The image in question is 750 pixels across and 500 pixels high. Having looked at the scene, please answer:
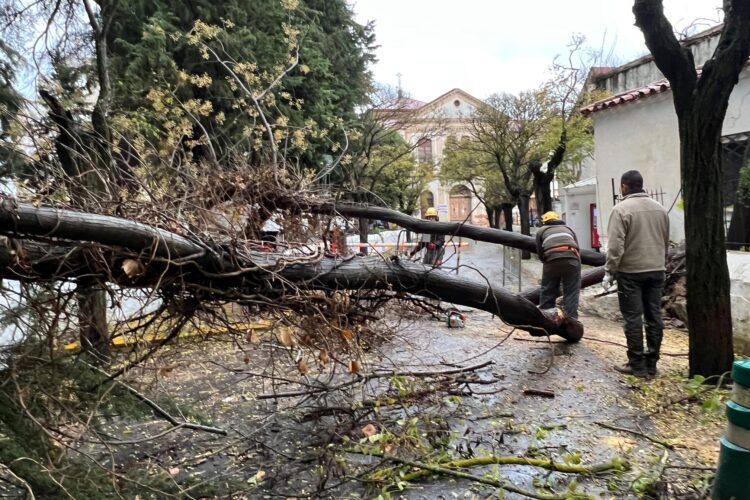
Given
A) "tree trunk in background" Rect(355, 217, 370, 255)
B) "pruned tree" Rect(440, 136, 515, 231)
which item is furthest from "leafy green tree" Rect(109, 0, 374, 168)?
"pruned tree" Rect(440, 136, 515, 231)

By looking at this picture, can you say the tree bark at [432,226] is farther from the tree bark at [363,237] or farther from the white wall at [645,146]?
the white wall at [645,146]

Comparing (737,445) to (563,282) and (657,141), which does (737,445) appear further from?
(657,141)

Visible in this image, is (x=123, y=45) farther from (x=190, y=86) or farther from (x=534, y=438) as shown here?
(x=534, y=438)

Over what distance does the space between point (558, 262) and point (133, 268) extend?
16.0 feet

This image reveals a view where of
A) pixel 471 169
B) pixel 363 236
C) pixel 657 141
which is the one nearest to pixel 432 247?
pixel 363 236

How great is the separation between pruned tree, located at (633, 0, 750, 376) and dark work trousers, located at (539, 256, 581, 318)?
5.25ft

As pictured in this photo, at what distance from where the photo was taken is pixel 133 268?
2.49m

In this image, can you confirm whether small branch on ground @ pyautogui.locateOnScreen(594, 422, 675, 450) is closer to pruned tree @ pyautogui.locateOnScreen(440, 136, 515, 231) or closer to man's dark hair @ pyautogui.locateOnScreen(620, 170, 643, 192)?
man's dark hair @ pyautogui.locateOnScreen(620, 170, 643, 192)

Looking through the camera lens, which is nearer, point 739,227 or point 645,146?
point 739,227

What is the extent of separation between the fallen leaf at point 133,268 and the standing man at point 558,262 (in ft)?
15.6

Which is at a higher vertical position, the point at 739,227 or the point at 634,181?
the point at 634,181

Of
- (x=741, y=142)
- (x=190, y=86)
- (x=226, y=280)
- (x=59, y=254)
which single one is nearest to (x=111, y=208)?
(x=59, y=254)

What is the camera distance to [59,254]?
247 centimetres

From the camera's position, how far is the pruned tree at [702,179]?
423cm
